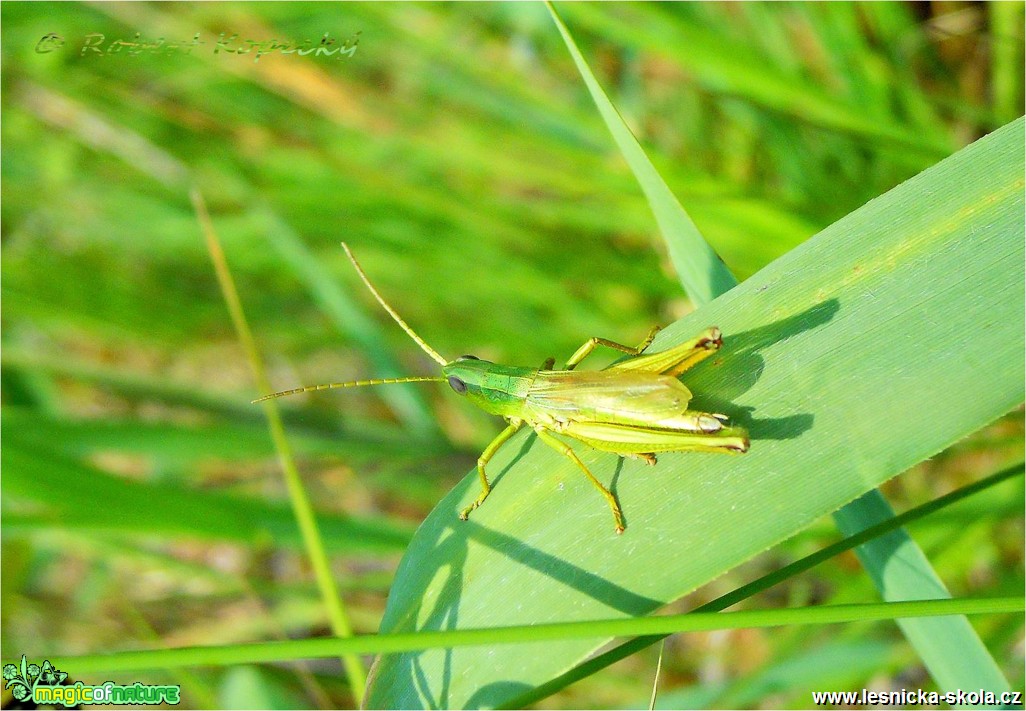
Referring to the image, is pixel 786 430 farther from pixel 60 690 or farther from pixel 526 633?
pixel 60 690

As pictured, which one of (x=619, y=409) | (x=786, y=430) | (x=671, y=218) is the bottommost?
(x=786, y=430)

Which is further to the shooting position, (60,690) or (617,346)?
(617,346)

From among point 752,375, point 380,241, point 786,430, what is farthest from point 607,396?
point 380,241

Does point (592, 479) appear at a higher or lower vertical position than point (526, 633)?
higher

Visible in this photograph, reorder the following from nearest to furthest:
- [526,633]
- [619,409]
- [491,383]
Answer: [526,633]
[619,409]
[491,383]

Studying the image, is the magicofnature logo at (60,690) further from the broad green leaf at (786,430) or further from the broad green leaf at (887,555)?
the broad green leaf at (887,555)

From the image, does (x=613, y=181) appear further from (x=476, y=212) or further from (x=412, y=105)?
(x=412, y=105)

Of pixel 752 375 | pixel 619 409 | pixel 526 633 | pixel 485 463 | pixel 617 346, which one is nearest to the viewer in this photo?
pixel 526 633
